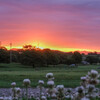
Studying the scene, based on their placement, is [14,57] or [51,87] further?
[14,57]

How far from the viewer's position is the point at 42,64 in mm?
93812

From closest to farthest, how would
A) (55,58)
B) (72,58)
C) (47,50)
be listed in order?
(55,58)
(47,50)
(72,58)

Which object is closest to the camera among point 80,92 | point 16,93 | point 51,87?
point 80,92

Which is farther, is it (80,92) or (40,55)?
(40,55)

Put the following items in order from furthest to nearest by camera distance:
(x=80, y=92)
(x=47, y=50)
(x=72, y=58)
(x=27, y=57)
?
(x=72, y=58) < (x=47, y=50) < (x=27, y=57) < (x=80, y=92)

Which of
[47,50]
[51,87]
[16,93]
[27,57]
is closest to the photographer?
[51,87]

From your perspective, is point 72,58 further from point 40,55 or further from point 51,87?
point 51,87

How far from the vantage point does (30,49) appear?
102 m

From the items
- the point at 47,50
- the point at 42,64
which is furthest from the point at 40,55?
the point at 47,50

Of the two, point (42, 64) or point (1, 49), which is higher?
point (1, 49)

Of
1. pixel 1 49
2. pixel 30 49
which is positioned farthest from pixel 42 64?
pixel 1 49

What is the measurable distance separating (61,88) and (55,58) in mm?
95588

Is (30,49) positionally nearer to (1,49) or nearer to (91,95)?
(1,49)

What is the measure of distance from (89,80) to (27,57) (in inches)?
3510
